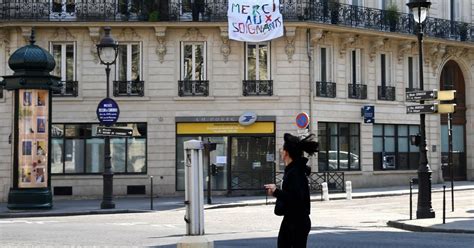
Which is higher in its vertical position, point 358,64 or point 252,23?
point 252,23

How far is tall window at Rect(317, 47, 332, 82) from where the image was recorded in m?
36.5

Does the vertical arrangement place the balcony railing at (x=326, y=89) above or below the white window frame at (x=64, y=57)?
below

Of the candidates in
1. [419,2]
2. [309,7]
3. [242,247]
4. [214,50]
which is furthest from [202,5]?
[242,247]

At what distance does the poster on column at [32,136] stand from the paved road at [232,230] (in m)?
2.71

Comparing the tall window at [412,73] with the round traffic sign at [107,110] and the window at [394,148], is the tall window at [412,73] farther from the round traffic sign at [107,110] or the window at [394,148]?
the round traffic sign at [107,110]

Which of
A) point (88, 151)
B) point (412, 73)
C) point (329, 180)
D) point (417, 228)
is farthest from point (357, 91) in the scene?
point (417, 228)

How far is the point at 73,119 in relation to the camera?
34.6 meters

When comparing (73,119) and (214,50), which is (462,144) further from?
(73,119)

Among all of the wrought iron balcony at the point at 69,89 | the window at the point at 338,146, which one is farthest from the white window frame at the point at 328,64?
the wrought iron balcony at the point at 69,89

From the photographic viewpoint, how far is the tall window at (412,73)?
→ 133 feet

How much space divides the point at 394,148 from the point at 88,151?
1472 centimetres

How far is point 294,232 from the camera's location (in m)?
8.20

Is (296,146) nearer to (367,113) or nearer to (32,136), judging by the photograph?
(32,136)


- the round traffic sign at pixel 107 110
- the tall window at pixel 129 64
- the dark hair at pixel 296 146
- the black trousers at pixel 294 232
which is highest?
the tall window at pixel 129 64
